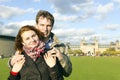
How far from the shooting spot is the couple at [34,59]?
4.32 meters

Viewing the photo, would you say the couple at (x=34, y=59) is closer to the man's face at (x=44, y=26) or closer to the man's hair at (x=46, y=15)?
the man's face at (x=44, y=26)

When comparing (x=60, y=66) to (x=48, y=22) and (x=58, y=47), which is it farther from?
(x=48, y=22)

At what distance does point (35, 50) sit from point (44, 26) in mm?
536

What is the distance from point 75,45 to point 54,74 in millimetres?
192912

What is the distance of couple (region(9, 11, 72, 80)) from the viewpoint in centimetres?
432

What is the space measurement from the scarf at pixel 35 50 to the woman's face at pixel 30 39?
39mm

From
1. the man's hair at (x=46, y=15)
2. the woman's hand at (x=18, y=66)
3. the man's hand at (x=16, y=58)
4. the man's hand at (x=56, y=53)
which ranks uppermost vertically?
the man's hair at (x=46, y=15)

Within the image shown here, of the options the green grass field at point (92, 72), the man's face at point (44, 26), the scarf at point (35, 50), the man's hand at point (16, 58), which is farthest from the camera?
the green grass field at point (92, 72)

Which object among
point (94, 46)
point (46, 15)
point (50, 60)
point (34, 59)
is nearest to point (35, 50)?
point (34, 59)

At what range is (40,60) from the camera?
4430mm

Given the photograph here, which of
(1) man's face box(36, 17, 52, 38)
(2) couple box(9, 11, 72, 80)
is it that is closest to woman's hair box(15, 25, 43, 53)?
(2) couple box(9, 11, 72, 80)

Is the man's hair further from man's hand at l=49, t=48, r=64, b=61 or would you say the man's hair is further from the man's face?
man's hand at l=49, t=48, r=64, b=61

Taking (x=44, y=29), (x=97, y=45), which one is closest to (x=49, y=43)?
(x=44, y=29)

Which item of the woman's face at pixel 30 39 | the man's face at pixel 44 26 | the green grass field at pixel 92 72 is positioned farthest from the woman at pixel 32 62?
the green grass field at pixel 92 72
